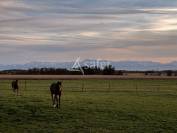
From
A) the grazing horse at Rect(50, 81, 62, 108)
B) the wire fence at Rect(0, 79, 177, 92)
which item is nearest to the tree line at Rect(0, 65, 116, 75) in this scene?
the wire fence at Rect(0, 79, 177, 92)

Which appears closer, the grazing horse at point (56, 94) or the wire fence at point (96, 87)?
the grazing horse at point (56, 94)

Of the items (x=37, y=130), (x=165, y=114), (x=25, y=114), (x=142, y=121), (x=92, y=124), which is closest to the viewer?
(x=37, y=130)

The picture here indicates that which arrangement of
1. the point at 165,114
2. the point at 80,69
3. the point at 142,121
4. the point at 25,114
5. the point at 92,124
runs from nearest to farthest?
the point at 92,124 → the point at 142,121 → the point at 25,114 → the point at 165,114 → the point at 80,69

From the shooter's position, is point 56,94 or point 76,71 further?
point 76,71

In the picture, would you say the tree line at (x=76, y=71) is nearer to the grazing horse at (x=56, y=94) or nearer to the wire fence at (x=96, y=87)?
the wire fence at (x=96, y=87)

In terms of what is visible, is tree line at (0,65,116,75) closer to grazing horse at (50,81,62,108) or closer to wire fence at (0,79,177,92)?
wire fence at (0,79,177,92)

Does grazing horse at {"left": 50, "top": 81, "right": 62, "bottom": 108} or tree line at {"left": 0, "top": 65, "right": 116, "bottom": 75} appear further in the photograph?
tree line at {"left": 0, "top": 65, "right": 116, "bottom": 75}

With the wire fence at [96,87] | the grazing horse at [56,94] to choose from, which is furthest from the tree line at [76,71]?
the grazing horse at [56,94]

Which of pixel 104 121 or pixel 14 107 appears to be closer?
pixel 104 121

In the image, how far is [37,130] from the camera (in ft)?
56.6

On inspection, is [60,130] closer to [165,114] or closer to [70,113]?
[70,113]

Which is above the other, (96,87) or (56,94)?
(56,94)

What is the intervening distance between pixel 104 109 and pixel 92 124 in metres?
5.65

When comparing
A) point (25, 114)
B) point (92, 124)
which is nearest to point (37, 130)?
point (92, 124)
